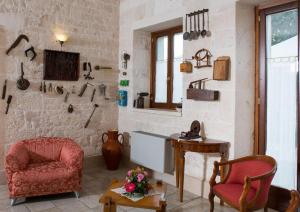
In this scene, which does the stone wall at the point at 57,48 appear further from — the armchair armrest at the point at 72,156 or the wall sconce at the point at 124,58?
the armchair armrest at the point at 72,156

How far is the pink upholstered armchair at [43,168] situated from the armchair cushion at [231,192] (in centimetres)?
166

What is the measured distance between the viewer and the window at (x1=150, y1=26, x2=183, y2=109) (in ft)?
14.2

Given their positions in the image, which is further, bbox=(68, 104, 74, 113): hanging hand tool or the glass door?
bbox=(68, 104, 74, 113): hanging hand tool

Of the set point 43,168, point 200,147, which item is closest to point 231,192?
point 200,147

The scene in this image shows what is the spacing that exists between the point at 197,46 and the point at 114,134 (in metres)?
1.95

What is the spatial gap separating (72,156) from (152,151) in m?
1.17

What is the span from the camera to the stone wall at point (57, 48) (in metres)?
3.87

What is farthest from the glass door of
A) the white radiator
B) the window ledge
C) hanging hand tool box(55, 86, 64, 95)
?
hanging hand tool box(55, 86, 64, 95)

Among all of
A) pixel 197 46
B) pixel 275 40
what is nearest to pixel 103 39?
pixel 197 46

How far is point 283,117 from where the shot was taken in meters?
3.02

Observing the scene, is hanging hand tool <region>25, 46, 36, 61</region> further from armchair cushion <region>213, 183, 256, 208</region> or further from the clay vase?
armchair cushion <region>213, 183, 256, 208</region>

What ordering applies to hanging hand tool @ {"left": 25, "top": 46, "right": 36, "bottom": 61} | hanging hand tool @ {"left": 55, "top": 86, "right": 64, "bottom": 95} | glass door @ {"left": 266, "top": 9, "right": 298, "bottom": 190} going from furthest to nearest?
hanging hand tool @ {"left": 55, "top": 86, "right": 64, "bottom": 95} < hanging hand tool @ {"left": 25, "top": 46, "right": 36, "bottom": 61} < glass door @ {"left": 266, "top": 9, "right": 298, "bottom": 190}

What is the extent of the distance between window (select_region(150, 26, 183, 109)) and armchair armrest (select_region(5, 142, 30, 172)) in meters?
2.18

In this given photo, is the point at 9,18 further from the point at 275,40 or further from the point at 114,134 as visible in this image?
the point at 275,40
